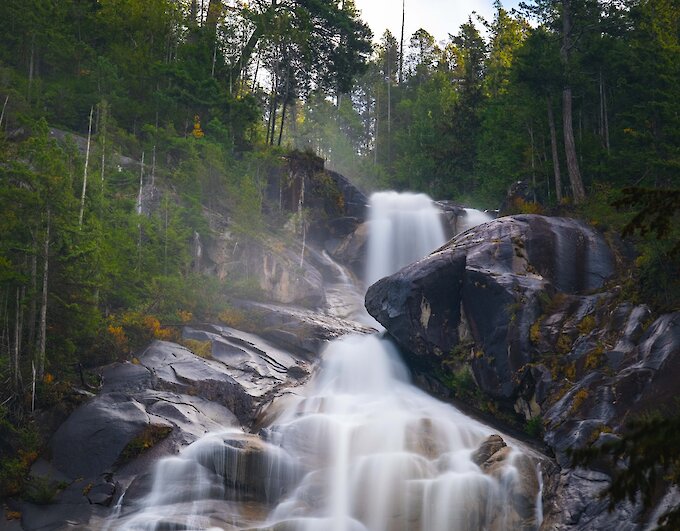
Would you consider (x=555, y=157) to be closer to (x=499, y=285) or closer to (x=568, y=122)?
(x=568, y=122)

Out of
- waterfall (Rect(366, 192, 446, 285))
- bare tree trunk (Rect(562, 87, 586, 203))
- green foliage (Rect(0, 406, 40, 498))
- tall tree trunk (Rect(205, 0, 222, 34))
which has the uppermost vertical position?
tall tree trunk (Rect(205, 0, 222, 34))

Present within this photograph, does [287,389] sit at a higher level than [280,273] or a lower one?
lower

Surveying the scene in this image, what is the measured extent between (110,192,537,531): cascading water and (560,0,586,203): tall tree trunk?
13730 millimetres

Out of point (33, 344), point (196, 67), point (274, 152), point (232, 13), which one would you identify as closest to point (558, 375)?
point (33, 344)

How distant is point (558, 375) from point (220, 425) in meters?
11.1

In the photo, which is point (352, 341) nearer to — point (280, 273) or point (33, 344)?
point (280, 273)

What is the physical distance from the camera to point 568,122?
34.0 metres

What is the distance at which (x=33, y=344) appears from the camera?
23281 millimetres

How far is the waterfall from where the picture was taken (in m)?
41.2

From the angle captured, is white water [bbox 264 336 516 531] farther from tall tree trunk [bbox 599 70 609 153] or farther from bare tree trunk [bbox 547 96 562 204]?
tall tree trunk [bbox 599 70 609 153]

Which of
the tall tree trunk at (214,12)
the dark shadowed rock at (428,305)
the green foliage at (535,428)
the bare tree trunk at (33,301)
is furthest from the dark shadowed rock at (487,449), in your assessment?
the tall tree trunk at (214,12)

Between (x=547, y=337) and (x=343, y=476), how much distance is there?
806cm

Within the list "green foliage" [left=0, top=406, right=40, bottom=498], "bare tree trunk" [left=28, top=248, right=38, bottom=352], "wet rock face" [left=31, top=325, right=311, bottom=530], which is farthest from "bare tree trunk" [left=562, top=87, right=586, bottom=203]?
"green foliage" [left=0, top=406, right=40, bottom=498]

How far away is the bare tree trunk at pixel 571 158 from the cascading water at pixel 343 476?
44.1 ft
